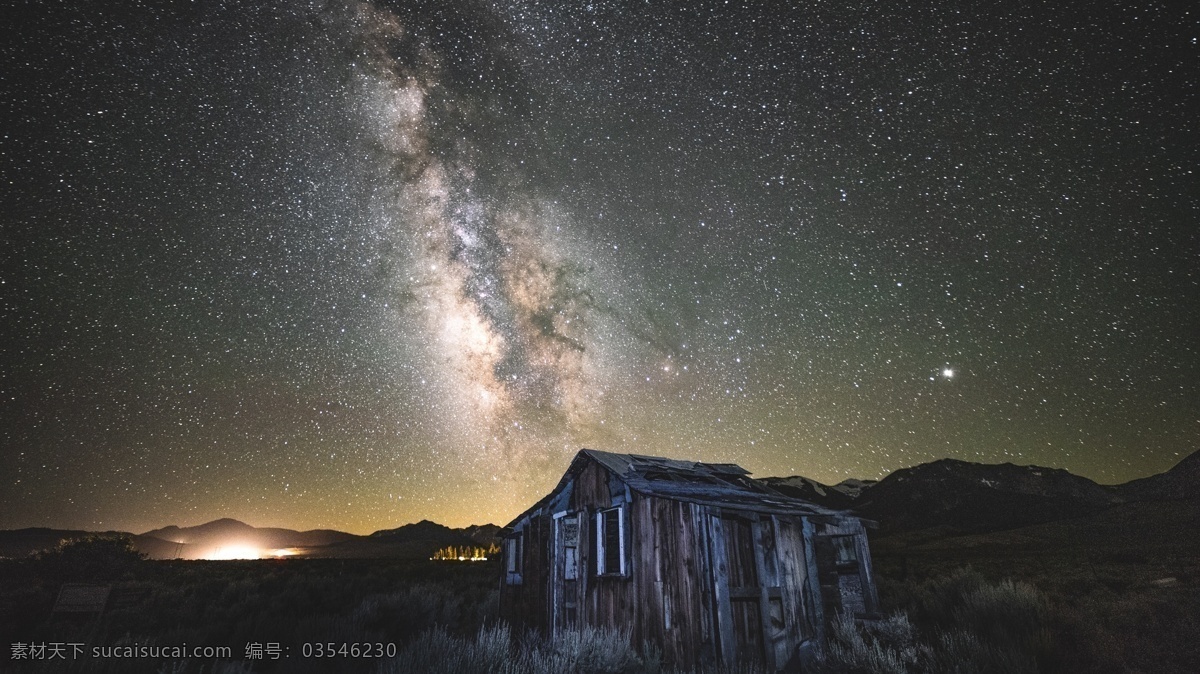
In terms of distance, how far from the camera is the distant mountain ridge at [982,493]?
77.8 metres

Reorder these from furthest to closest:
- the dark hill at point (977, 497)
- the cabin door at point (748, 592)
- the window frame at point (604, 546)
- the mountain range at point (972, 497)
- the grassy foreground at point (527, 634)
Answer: the dark hill at point (977, 497) → the mountain range at point (972, 497) → the window frame at point (604, 546) → the cabin door at point (748, 592) → the grassy foreground at point (527, 634)

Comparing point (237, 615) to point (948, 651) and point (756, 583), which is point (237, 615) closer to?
point (756, 583)

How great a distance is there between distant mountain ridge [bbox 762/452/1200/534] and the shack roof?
74.5 meters

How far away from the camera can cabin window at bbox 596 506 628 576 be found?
10.3 m

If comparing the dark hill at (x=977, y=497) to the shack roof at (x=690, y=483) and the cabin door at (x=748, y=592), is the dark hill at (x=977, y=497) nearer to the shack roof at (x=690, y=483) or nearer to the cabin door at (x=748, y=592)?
the shack roof at (x=690, y=483)

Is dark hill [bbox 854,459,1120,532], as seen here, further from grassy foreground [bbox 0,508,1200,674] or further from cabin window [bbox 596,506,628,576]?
cabin window [bbox 596,506,628,576]

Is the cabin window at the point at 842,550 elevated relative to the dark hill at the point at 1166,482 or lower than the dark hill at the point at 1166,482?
lower

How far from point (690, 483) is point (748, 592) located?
337 centimetres

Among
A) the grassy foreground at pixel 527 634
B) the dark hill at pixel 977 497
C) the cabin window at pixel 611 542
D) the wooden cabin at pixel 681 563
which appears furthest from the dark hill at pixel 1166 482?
the cabin window at pixel 611 542

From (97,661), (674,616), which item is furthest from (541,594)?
(97,661)

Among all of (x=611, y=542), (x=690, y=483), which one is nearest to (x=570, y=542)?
(x=611, y=542)

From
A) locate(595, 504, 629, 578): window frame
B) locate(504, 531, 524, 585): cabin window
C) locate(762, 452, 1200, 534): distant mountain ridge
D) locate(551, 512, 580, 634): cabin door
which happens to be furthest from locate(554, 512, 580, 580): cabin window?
locate(762, 452, 1200, 534): distant mountain ridge

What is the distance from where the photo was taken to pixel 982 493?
94.3 m

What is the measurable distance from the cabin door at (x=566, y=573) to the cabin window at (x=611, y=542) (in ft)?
2.77
